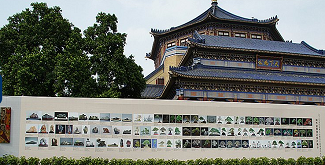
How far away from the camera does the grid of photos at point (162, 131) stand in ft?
61.6

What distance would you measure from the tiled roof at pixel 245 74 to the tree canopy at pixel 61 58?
4.31 m

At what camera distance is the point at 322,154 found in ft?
73.2

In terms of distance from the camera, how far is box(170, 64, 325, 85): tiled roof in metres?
29.0

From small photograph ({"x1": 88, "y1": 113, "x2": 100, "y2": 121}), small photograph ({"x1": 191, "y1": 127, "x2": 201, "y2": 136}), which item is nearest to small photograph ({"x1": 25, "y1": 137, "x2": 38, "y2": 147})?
small photograph ({"x1": 88, "y1": 113, "x2": 100, "y2": 121})

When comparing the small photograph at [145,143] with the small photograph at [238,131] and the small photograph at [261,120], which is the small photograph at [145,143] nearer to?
the small photograph at [238,131]

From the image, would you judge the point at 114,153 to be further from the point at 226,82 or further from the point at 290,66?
the point at 290,66

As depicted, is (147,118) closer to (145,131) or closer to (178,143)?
(145,131)

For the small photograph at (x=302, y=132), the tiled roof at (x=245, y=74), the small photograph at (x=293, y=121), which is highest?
the tiled roof at (x=245, y=74)

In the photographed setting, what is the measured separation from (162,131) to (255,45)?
17.5 meters

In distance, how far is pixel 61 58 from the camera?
86.7 feet

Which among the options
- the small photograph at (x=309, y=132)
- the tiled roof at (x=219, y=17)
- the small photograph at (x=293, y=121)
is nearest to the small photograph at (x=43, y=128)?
the small photograph at (x=293, y=121)

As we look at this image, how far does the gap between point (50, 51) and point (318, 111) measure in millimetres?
18636

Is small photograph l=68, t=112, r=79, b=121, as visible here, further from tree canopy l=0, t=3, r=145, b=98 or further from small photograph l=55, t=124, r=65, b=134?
tree canopy l=0, t=3, r=145, b=98

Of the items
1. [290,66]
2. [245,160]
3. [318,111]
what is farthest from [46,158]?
[290,66]
